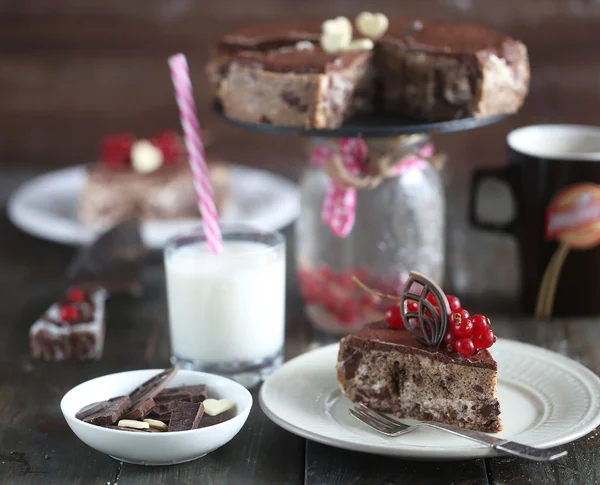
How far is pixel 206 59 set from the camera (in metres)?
3.12

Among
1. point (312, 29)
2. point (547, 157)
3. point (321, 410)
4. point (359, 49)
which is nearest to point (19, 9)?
point (312, 29)

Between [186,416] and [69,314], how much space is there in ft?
1.78

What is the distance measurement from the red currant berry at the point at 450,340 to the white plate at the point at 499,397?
12 cm

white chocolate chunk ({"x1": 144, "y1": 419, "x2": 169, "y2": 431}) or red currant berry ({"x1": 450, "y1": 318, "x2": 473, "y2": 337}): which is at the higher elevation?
red currant berry ({"x1": 450, "y1": 318, "x2": 473, "y2": 337})

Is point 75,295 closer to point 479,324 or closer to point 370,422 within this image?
point 370,422

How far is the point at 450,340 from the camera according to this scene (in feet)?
4.52

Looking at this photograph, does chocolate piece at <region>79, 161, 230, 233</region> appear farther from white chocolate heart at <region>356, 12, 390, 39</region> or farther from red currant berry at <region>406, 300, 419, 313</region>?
red currant berry at <region>406, 300, 419, 313</region>

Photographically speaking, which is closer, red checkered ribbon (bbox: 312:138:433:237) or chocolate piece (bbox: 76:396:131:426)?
chocolate piece (bbox: 76:396:131:426)

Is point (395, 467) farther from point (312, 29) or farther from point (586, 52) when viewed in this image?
point (586, 52)

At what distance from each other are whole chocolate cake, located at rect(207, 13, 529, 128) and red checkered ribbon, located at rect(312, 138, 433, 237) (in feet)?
0.21

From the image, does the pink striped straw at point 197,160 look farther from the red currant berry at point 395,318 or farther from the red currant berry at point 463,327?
the red currant berry at point 463,327

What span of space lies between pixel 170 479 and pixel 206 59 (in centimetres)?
204

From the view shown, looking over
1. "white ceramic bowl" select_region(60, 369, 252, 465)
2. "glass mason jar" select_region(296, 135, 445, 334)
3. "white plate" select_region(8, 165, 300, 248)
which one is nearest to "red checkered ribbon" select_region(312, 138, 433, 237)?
"glass mason jar" select_region(296, 135, 445, 334)

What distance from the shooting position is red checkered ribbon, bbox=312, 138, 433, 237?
1803mm
